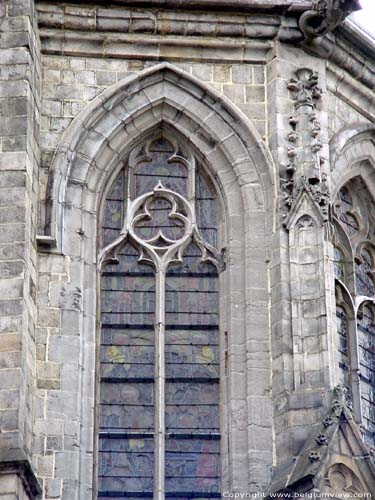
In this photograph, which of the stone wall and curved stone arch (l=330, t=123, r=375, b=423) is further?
curved stone arch (l=330, t=123, r=375, b=423)

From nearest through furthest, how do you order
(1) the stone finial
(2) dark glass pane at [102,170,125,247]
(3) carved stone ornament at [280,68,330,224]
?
1. (3) carved stone ornament at [280,68,330,224]
2. (2) dark glass pane at [102,170,125,247]
3. (1) the stone finial

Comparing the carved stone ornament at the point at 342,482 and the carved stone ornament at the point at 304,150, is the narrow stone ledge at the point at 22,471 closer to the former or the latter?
the carved stone ornament at the point at 342,482

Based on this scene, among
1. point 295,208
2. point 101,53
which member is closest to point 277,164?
point 295,208

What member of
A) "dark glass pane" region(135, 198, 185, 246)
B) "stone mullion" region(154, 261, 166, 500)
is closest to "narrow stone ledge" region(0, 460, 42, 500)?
"stone mullion" region(154, 261, 166, 500)

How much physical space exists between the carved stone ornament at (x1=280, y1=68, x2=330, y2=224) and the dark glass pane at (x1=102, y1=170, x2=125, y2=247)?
1.97 metres

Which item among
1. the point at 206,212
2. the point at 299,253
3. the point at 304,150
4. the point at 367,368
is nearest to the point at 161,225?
the point at 206,212

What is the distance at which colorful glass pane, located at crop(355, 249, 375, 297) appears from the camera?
27.6m

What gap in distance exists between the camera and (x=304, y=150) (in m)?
26.0

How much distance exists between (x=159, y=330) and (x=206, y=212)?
5.51 feet

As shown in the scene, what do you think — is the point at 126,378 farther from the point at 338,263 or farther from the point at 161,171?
the point at 338,263

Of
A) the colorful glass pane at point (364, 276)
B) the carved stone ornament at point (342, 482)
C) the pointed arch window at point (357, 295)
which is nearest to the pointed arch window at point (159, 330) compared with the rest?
the carved stone ornament at point (342, 482)

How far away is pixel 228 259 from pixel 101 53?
299 cm

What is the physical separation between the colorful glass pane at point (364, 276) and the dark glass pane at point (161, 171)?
2732mm

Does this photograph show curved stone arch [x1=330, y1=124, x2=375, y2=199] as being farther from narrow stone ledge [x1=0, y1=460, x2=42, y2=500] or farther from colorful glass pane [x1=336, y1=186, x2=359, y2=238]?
narrow stone ledge [x1=0, y1=460, x2=42, y2=500]
